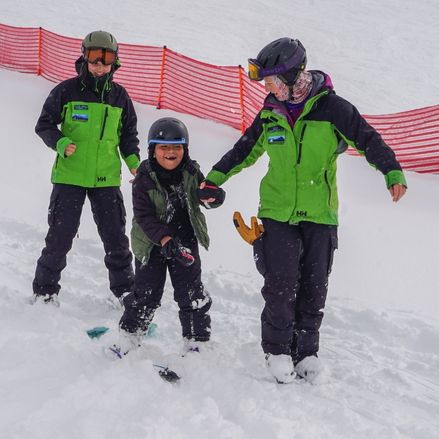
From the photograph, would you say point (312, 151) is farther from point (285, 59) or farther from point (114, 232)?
point (114, 232)

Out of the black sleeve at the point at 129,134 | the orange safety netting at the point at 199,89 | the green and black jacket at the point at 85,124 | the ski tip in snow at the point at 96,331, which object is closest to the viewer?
the ski tip in snow at the point at 96,331

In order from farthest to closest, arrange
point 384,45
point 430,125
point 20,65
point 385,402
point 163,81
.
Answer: point 384,45, point 20,65, point 163,81, point 430,125, point 385,402

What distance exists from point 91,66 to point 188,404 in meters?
2.44

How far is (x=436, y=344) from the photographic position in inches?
158

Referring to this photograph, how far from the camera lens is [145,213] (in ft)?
11.0

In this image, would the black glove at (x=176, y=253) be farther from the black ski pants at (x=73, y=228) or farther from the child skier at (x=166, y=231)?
the black ski pants at (x=73, y=228)

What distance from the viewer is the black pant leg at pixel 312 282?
3.38m

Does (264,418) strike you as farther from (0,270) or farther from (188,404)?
(0,270)

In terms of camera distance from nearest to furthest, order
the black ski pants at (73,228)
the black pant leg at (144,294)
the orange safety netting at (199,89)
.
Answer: the black pant leg at (144,294) < the black ski pants at (73,228) < the orange safety netting at (199,89)

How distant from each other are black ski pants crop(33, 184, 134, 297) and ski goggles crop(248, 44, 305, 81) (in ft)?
5.14

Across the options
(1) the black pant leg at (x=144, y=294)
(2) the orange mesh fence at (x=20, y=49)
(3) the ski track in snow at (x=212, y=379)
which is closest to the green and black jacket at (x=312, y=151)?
(1) the black pant leg at (x=144, y=294)

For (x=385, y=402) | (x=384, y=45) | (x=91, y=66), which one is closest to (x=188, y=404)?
(x=385, y=402)

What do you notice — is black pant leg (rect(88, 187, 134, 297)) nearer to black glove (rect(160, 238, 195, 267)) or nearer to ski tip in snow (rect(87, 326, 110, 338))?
ski tip in snow (rect(87, 326, 110, 338))

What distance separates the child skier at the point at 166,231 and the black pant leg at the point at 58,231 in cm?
88
